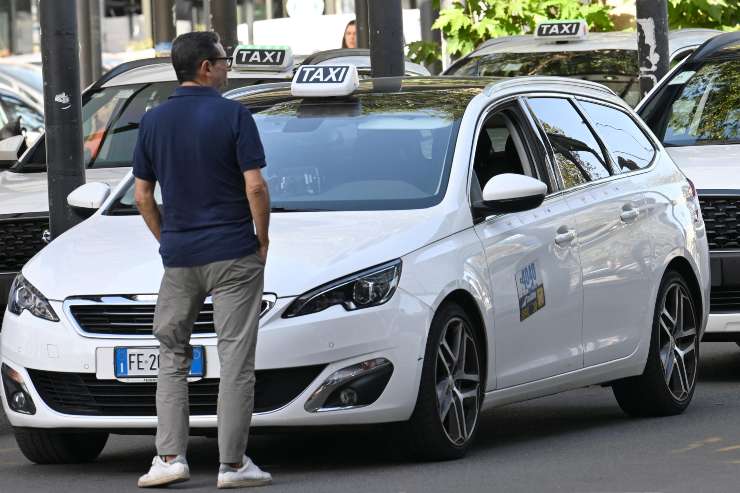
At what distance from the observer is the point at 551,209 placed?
938 cm

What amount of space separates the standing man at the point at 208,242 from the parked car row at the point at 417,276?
0.74 feet

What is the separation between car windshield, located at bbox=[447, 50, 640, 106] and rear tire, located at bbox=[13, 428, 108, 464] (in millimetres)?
8824

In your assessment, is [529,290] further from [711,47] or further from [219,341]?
[711,47]

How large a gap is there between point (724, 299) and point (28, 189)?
4.11m

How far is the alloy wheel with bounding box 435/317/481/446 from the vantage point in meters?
8.34

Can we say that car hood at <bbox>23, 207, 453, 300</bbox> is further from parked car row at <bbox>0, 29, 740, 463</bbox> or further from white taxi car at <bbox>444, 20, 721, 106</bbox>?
white taxi car at <bbox>444, 20, 721, 106</bbox>

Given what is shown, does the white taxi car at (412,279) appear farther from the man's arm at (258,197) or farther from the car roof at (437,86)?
the man's arm at (258,197)

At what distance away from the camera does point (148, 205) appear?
797 centimetres

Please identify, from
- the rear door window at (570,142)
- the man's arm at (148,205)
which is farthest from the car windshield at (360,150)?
the man's arm at (148,205)

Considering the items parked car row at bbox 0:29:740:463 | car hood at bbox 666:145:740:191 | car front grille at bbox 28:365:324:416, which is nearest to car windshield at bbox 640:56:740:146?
car hood at bbox 666:145:740:191

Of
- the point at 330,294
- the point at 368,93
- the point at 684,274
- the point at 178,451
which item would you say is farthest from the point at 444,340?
the point at 684,274

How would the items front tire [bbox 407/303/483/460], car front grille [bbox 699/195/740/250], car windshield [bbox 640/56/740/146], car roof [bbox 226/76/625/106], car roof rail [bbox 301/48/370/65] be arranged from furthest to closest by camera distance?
1. car roof rail [bbox 301/48/370/65]
2. car windshield [bbox 640/56/740/146]
3. car front grille [bbox 699/195/740/250]
4. car roof [bbox 226/76/625/106]
5. front tire [bbox 407/303/483/460]

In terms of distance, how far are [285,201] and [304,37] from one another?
102 feet

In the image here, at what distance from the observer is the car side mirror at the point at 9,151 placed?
13.5m
